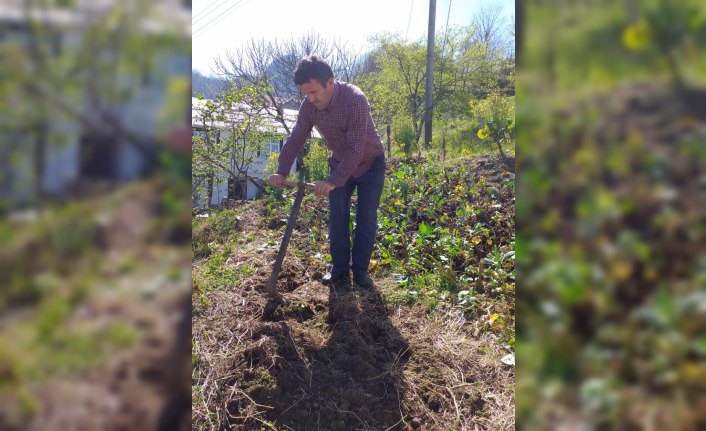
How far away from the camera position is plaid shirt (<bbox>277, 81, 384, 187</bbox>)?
11.6ft

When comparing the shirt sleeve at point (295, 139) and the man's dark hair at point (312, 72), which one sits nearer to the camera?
the man's dark hair at point (312, 72)

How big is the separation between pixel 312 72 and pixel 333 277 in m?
1.71

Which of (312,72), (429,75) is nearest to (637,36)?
(312,72)

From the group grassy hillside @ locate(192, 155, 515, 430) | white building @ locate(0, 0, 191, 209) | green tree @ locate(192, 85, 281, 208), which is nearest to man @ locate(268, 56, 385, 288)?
grassy hillside @ locate(192, 155, 515, 430)

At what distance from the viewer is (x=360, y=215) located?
402 cm

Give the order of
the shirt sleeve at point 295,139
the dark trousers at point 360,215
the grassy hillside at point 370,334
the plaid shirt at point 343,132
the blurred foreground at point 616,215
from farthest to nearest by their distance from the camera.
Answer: the dark trousers at point 360,215 → the shirt sleeve at point 295,139 → the plaid shirt at point 343,132 → the grassy hillside at point 370,334 → the blurred foreground at point 616,215

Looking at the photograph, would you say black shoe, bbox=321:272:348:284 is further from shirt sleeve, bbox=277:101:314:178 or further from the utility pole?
the utility pole

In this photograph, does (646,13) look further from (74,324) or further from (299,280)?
(299,280)

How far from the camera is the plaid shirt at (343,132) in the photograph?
3537 millimetres

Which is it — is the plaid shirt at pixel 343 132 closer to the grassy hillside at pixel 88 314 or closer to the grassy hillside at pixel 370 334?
the grassy hillside at pixel 370 334

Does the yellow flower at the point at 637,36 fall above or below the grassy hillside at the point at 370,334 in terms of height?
above

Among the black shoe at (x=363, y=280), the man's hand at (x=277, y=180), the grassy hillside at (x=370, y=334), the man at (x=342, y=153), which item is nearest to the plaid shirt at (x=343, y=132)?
the man at (x=342, y=153)

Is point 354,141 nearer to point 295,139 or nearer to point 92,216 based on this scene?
point 295,139

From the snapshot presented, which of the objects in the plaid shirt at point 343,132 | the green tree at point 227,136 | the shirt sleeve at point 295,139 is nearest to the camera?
the plaid shirt at point 343,132
